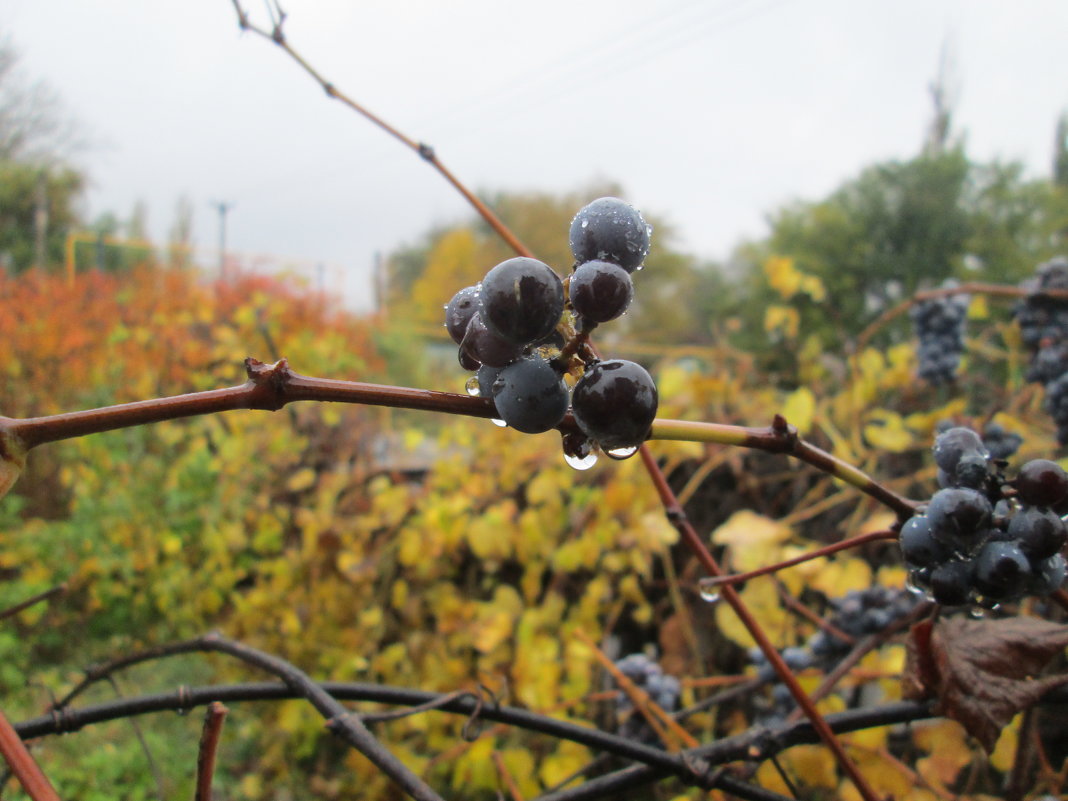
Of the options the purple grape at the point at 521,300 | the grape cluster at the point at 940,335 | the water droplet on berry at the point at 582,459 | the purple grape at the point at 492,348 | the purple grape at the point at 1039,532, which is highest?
the grape cluster at the point at 940,335

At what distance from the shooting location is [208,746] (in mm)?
274

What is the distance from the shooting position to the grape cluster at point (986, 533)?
1.14 ft

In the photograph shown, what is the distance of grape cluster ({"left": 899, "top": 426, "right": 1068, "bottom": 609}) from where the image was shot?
35 centimetres

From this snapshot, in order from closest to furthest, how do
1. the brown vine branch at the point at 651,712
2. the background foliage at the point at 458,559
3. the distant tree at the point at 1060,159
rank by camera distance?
1. the brown vine branch at the point at 651,712
2. the background foliage at the point at 458,559
3. the distant tree at the point at 1060,159

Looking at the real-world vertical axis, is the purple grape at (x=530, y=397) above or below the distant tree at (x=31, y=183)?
below

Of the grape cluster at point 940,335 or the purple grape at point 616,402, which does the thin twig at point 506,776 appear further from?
the grape cluster at point 940,335

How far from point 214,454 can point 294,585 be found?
766 mm

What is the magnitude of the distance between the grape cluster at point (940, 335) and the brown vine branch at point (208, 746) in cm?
124

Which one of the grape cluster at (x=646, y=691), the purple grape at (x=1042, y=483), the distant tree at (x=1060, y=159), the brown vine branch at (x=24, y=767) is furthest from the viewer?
the distant tree at (x=1060, y=159)

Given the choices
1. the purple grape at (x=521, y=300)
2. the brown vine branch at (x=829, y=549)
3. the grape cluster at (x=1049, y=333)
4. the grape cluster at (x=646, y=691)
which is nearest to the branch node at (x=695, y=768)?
the brown vine branch at (x=829, y=549)

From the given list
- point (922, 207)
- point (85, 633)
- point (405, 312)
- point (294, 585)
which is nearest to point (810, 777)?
point (294, 585)

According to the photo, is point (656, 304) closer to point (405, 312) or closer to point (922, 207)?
point (405, 312)

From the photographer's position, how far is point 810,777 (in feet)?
2.56

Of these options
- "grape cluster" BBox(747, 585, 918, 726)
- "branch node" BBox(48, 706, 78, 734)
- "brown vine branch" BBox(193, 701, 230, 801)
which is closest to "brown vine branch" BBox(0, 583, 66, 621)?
"branch node" BBox(48, 706, 78, 734)
